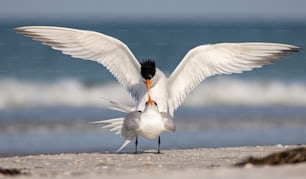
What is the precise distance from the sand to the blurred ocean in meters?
2.16

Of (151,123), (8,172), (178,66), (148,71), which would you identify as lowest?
(8,172)

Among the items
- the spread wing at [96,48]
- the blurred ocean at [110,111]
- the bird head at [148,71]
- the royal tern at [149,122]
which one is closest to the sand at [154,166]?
the royal tern at [149,122]

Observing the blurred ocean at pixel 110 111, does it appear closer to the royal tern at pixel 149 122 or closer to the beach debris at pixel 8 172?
the royal tern at pixel 149 122

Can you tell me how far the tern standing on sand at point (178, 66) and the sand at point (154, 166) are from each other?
0.79 metres

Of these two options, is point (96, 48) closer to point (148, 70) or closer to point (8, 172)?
point (148, 70)

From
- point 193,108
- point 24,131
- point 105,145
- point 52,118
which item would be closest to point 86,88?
point 193,108

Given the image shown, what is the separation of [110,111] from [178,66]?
5989 millimetres

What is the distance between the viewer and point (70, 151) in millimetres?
11570

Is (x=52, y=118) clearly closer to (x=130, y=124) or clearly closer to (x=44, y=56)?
(x=130, y=124)

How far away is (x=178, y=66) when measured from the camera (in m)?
10.6

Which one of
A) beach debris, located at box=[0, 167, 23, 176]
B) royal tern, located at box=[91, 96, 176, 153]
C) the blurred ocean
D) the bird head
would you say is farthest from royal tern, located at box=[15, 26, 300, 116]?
beach debris, located at box=[0, 167, 23, 176]

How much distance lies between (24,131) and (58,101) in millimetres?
4857

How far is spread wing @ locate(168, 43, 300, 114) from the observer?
1056cm

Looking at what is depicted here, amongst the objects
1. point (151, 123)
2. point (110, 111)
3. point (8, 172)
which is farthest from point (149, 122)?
point (110, 111)
